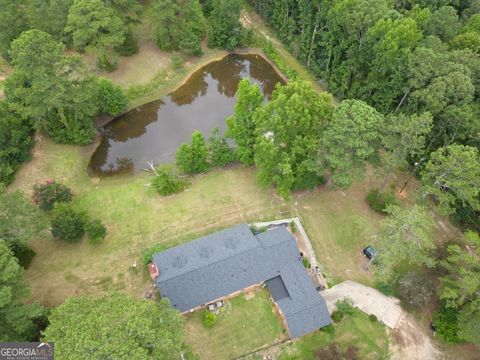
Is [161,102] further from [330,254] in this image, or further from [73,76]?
[330,254]

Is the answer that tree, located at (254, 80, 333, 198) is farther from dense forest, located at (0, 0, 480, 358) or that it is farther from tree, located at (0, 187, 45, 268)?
tree, located at (0, 187, 45, 268)

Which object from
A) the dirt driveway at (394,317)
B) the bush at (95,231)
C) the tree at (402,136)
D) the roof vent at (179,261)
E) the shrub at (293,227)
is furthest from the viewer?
the shrub at (293,227)

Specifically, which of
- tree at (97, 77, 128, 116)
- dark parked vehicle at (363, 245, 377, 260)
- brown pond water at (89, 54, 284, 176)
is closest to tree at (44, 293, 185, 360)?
dark parked vehicle at (363, 245, 377, 260)

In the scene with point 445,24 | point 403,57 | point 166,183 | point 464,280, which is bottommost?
point 166,183

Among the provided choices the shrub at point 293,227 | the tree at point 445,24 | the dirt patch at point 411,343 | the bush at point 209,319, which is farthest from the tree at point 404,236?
the tree at point 445,24

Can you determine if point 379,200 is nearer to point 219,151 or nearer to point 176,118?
point 219,151

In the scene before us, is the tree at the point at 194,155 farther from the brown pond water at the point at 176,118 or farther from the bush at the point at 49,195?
the bush at the point at 49,195

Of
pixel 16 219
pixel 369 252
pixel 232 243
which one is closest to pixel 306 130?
pixel 232 243
